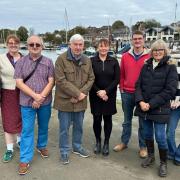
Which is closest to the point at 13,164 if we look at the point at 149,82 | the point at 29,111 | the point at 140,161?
the point at 29,111

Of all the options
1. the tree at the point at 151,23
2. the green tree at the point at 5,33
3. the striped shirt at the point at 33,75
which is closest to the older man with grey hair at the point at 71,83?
the striped shirt at the point at 33,75

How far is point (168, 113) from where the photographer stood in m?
4.18

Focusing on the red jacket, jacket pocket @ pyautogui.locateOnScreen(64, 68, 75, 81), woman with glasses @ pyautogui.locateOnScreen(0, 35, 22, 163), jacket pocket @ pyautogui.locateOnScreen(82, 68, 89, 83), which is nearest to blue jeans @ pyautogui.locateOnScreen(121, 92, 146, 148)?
the red jacket

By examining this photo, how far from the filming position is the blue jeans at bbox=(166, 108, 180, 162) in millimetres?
4508

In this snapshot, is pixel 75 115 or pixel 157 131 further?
pixel 75 115

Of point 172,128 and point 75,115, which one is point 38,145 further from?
point 172,128

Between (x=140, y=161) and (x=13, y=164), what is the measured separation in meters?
1.87

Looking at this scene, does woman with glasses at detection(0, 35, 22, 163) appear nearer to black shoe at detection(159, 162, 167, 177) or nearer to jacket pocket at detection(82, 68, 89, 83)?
jacket pocket at detection(82, 68, 89, 83)

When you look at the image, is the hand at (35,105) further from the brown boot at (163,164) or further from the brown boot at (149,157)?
the brown boot at (163,164)

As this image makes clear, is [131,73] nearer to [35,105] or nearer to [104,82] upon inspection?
[104,82]

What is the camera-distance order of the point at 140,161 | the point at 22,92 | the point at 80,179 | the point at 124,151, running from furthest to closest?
1. the point at 124,151
2. the point at 140,161
3. the point at 22,92
4. the point at 80,179

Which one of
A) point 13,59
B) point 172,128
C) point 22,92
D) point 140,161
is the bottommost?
point 140,161

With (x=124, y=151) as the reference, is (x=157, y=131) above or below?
above

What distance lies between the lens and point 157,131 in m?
4.18
